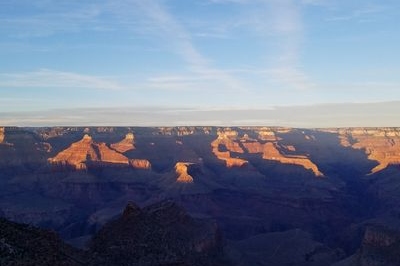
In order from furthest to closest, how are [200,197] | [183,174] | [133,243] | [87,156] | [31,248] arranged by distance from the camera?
[87,156]
[183,174]
[200,197]
[133,243]
[31,248]

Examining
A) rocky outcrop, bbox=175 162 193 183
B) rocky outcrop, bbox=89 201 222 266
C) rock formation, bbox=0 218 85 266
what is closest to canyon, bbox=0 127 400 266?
rocky outcrop, bbox=175 162 193 183

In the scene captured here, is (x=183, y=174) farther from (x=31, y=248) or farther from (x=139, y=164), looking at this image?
(x=31, y=248)

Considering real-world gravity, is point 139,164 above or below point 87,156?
below

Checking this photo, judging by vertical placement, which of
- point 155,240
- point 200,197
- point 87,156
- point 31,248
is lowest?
point 200,197

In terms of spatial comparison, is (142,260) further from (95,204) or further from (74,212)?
(95,204)

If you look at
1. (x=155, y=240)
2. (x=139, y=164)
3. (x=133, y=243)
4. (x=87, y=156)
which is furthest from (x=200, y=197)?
(x=133, y=243)

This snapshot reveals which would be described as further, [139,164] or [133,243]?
[139,164]

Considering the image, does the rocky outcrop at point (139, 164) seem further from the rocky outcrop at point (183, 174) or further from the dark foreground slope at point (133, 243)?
the dark foreground slope at point (133, 243)
